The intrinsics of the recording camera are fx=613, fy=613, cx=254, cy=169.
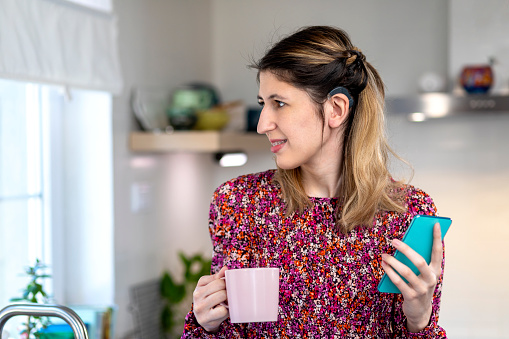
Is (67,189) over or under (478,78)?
under

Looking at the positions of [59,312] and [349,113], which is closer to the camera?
[59,312]

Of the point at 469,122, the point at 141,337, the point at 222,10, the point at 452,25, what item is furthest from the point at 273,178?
the point at 222,10

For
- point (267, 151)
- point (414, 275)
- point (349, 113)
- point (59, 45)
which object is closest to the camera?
point (414, 275)

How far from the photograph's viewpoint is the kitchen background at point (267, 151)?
2.33 meters

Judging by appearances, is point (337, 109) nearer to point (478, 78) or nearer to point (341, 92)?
point (341, 92)

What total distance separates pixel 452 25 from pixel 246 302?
198 cm

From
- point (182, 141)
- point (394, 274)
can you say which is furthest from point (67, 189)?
point (394, 274)

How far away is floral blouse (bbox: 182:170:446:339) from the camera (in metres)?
1.17

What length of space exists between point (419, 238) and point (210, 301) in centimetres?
37

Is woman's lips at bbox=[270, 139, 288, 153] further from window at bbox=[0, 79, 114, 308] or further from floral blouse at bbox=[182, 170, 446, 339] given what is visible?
window at bbox=[0, 79, 114, 308]

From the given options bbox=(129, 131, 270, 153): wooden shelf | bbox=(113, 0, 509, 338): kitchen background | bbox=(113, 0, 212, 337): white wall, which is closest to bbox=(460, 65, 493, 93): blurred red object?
bbox=(113, 0, 509, 338): kitchen background

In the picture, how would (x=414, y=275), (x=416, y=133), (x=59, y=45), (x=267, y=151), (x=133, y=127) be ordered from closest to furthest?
(x=414, y=275)
(x=59, y=45)
(x=133, y=127)
(x=416, y=133)
(x=267, y=151)

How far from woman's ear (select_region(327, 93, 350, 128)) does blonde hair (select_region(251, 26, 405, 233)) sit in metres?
0.02

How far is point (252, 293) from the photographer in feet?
3.32
